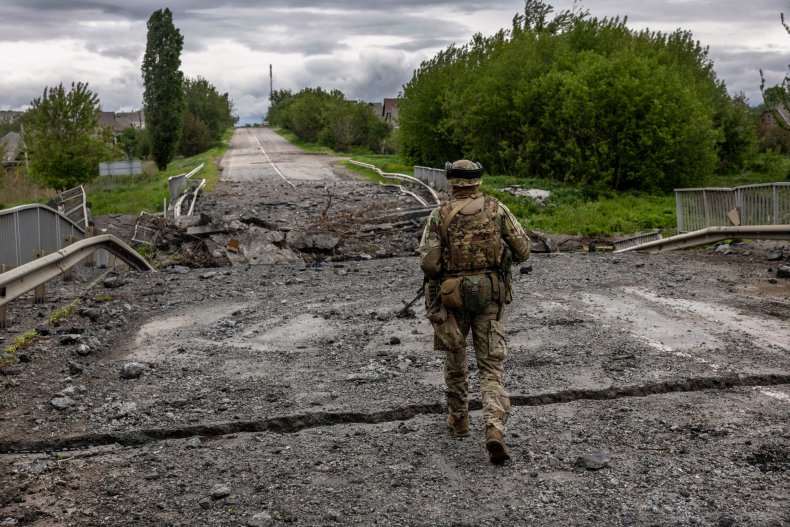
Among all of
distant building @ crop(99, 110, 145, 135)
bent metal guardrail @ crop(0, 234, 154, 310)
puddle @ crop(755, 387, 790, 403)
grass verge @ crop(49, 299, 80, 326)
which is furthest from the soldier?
distant building @ crop(99, 110, 145, 135)

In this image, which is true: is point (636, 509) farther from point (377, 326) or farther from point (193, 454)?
point (377, 326)

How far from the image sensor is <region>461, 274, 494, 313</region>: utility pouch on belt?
523 cm

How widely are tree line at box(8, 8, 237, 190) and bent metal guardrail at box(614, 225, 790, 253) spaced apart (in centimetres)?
3604

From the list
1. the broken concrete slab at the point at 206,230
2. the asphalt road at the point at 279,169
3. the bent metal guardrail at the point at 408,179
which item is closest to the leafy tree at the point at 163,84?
the asphalt road at the point at 279,169

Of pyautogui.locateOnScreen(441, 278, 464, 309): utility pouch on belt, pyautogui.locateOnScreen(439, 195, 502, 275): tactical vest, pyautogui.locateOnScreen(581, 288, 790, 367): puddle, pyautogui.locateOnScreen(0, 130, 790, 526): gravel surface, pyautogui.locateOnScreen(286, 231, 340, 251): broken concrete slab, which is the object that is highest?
pyautogui.locateOnScreen(439, 195, 502, 275): tactical vest

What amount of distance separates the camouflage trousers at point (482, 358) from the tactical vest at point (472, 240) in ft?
0.92

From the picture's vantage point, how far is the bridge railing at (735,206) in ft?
45.7

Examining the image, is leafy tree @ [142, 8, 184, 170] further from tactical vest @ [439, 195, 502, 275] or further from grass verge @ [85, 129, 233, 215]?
tactical vest @ [439, 195, 502, 275]

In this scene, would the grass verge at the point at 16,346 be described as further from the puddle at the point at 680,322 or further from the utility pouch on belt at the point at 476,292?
the puddle at the point at 680,322

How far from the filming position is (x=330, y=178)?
3831cm

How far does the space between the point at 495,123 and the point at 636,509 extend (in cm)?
3141

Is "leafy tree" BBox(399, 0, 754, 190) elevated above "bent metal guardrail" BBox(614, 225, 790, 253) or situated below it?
above

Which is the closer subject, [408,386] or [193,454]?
[193,454]

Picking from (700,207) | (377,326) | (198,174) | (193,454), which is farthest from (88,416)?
(198,174)
